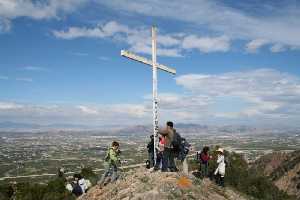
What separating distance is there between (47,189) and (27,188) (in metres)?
2.49

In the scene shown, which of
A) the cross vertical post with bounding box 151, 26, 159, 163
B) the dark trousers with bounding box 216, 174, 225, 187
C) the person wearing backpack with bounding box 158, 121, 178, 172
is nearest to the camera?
the person wearing backpack with bounding box 158, 121, 178, 172

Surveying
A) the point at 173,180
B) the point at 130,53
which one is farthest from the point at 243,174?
the point at 130,53

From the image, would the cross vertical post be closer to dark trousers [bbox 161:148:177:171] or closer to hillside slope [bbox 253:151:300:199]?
dark trousers [bbox 161:148:177:171]

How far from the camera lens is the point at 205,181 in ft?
66.5

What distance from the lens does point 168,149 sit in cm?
1867

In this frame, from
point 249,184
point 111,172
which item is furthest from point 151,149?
point 249,184

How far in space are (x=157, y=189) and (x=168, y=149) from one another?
2451 mm

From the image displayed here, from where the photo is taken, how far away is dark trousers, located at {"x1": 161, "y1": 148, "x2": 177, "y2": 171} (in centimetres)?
1877

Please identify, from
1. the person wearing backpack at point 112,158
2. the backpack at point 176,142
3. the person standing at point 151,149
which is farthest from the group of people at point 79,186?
the backpack at point 176,142

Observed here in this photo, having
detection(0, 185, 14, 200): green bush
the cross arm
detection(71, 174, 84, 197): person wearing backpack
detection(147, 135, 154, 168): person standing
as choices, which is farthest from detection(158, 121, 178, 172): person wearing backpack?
detection(0, 185, 14, 200): green bush

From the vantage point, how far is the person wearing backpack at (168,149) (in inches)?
722

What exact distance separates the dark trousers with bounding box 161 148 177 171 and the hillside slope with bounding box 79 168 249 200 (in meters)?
0.58

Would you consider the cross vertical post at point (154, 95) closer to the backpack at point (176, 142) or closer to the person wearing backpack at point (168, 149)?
the person wearing backpack at point (168, 149)

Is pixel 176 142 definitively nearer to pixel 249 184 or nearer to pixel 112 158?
pixel 112 158
